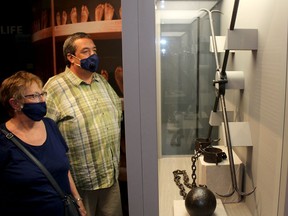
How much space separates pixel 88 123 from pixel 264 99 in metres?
1.31

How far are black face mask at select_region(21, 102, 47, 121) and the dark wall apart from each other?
0.10 meters

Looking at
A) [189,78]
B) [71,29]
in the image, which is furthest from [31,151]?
[189,78]

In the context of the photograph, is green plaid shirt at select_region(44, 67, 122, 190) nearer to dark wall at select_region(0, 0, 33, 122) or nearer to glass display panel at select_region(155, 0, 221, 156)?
dark wall at select_region(0, 0, 33, 122)

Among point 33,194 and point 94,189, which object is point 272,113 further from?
point 33,194

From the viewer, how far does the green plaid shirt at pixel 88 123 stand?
2.73 ft

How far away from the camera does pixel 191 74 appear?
282 centimetres

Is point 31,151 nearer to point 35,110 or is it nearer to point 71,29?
point 35,110

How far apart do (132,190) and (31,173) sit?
29cm

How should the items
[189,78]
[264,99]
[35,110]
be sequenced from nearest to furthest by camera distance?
[35,110], [264,99], [189,78]

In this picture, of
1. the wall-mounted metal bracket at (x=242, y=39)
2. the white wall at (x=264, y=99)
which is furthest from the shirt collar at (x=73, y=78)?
the wall-mounted metal bracket at (x=242, y=39)

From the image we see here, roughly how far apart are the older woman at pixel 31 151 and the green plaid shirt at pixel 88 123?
3cm

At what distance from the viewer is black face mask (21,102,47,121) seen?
79 cm

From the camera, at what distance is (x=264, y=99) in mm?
1827

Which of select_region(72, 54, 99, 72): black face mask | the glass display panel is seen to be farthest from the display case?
the glass display panel
